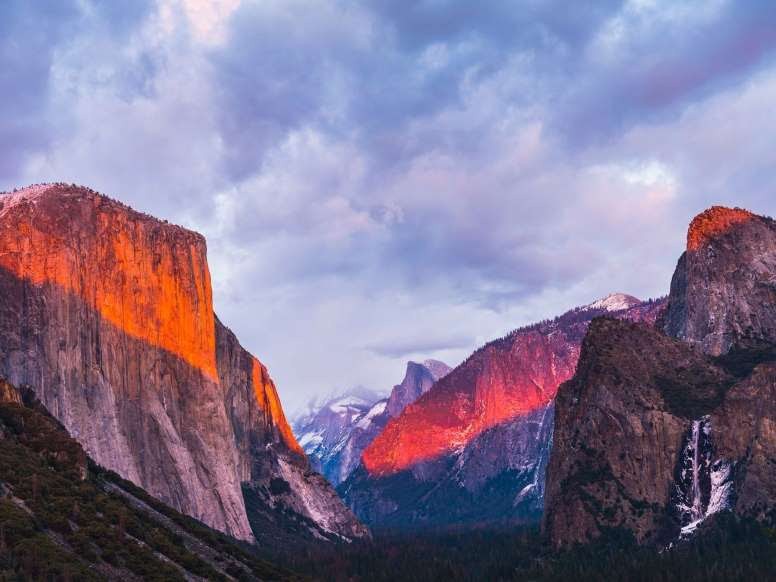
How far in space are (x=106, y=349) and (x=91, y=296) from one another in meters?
10.7

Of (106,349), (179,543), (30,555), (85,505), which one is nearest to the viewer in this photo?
(30,555)

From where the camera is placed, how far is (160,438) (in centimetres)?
19900

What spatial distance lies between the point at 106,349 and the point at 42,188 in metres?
35.4

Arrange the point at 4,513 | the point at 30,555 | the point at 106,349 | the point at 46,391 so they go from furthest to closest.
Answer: the point at 106,349
the point at 46,391
the point at 4,513
the point at 30,555

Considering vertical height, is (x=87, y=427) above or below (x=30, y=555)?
above

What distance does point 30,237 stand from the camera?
186375mm

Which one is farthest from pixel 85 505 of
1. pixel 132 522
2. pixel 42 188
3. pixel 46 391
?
pixel 42 188

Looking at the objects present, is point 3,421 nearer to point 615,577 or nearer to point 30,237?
point 30,237

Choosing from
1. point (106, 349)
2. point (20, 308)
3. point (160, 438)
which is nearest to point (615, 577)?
point (160, 438)

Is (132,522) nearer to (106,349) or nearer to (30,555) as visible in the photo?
(30,555)

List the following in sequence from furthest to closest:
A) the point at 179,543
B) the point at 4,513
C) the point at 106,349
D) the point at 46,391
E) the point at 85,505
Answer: the point at 106,349
the point at 46,391
the point at 179,543
the point at 85,505
the point at 4,513

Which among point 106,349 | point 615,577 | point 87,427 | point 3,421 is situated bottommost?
point 615,577

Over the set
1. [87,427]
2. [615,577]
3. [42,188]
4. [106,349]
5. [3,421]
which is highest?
[42,188]

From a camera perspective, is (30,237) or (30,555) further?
(30,237)
